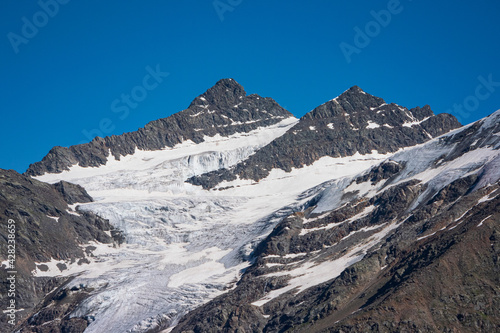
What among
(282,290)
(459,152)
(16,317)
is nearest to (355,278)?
(282,290)

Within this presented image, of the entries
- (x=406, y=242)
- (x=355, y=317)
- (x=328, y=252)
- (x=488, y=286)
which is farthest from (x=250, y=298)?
(x=488, y=286)

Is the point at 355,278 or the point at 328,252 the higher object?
the point at 328,252

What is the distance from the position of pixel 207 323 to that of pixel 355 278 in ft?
115

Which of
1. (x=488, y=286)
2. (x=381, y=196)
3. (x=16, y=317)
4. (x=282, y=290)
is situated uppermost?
(x=16, y=317)

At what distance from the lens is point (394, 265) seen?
14038 cm

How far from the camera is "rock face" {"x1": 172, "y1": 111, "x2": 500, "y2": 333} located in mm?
118125

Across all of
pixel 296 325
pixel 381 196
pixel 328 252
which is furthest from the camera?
pixel 381 196

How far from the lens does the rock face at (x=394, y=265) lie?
118 m

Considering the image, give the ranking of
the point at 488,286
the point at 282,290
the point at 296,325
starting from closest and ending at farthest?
the point at 488,286 < the point at 296,325 < the point at 282,290

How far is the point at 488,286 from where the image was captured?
119438mm

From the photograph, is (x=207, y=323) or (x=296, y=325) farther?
(x=207, y=323)

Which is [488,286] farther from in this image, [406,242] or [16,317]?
[16,317]

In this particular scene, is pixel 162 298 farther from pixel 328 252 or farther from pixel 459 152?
pixel 459 152

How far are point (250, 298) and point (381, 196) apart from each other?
Result: 49283mm
